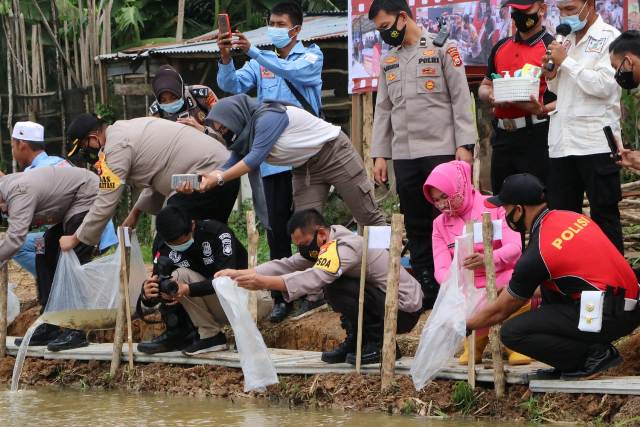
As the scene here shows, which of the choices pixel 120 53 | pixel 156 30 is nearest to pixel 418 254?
pixel 120 53

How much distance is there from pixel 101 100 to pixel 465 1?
6.91 meters

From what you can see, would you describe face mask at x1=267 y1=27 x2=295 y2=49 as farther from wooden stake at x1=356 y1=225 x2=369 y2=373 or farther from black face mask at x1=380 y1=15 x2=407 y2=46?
wooden stake at x1=356 y1=225 x2=369 y2=373

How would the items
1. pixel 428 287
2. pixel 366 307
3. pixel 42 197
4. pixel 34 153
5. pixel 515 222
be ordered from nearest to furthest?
1. pixel 515 222
2. pixel 366 307
3. pixel 428 287
4. pixel 42 197
5. pixel 34 153

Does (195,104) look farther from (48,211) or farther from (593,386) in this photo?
(593,386)

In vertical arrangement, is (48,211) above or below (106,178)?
below

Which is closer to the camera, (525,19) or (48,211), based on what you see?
(525,19)

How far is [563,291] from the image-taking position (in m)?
6.32

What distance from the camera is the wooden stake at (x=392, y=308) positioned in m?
7.00

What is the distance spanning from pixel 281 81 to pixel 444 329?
2.84m

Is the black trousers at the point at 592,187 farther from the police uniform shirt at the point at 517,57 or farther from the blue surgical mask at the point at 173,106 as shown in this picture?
the blue surgical mask at the point at 173,106

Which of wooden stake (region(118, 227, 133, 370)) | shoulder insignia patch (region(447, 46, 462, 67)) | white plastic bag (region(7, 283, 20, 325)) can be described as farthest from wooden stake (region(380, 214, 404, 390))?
white plastic bag (region(7, 283, 20, 325))

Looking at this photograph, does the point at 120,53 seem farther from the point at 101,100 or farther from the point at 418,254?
the point at 418,254

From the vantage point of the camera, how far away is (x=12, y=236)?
8.98 m

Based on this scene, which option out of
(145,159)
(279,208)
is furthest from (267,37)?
(145,159)
